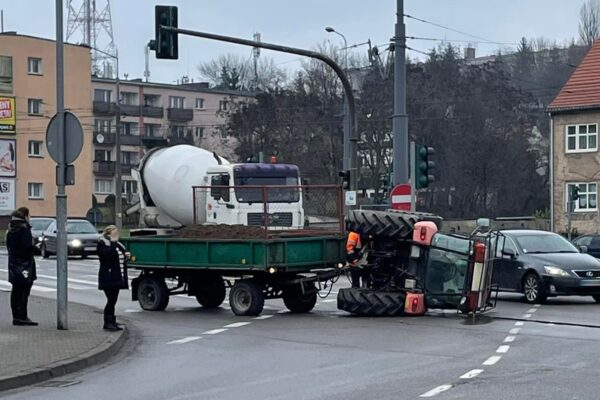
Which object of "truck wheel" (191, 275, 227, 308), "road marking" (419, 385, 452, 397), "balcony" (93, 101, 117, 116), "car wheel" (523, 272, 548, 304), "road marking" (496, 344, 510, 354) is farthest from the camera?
"balcony" (93, 101, 117, 116)

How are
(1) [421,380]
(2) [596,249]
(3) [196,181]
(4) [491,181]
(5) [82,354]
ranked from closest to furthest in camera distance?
(1) [421,380] → (5) [82,354] → (3) [196,181] → (2) [596,249] → (4) [491,181]

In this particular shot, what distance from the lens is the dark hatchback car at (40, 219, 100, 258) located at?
4231 centimetres

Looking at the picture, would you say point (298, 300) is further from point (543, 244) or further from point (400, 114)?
point (400, 114)

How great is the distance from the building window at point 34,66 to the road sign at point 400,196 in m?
51.8

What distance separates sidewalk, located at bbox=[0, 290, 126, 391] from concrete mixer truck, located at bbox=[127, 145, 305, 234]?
6236 millimetres

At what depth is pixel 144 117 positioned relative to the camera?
9894 cm

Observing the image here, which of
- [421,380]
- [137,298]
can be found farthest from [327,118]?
[421,380]

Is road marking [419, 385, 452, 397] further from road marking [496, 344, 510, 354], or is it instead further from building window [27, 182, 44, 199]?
building window [27, 182, 44, 199]

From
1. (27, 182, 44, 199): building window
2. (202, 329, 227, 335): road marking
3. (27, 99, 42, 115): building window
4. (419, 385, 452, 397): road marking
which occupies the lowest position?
(202, 329, 227, 335): road marking

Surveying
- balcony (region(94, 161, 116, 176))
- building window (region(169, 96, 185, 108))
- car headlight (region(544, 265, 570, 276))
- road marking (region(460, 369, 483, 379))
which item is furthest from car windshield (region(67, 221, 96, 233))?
building window (region(169, 96, 185, 108))

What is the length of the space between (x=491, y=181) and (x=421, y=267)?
52.0m

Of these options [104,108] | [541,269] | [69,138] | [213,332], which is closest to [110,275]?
[213,332]

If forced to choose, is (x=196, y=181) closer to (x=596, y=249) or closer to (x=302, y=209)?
(x=302, y=209)

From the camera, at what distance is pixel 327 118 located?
208 ft
